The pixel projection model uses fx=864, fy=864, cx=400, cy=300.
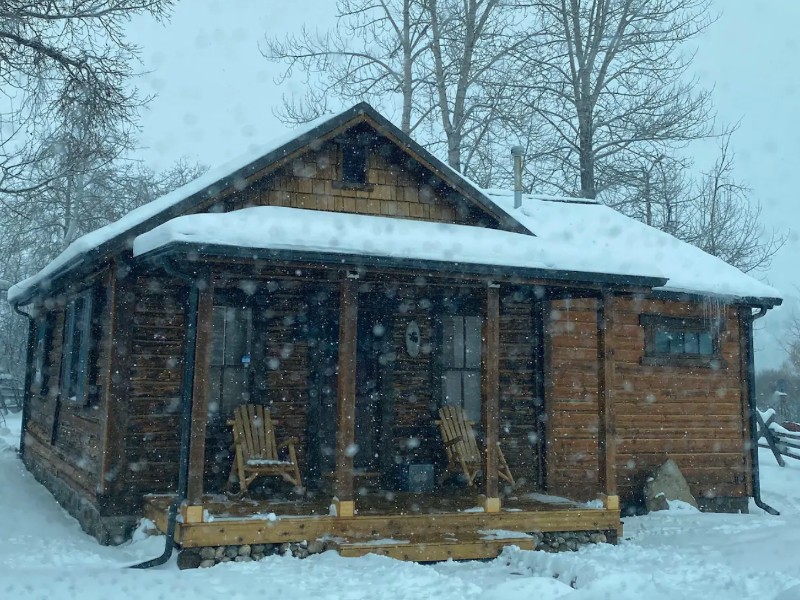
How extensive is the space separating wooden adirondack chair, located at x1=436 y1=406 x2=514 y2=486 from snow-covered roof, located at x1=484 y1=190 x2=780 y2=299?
2667mm

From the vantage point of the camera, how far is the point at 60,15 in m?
12.1

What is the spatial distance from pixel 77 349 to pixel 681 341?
320 inches

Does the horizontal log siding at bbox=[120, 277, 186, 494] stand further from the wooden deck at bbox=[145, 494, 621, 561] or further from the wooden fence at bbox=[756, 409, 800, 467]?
the wooden fence at bbox=[756, 409, 800, 467]

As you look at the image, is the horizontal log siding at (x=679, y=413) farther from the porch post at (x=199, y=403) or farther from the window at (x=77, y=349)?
the window at (x=77, y=349)

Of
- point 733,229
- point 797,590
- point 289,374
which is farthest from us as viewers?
point 733,229

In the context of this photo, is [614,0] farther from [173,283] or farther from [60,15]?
[173,283]

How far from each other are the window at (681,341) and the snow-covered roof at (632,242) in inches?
20.6

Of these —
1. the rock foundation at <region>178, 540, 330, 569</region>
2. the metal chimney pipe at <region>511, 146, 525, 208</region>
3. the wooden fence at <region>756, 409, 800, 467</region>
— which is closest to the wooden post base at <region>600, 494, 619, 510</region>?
the rock foundation at <region>178, 540, 330, 569</region>

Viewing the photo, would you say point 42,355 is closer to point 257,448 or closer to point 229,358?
point 229,358

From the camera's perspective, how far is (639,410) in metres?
11.9

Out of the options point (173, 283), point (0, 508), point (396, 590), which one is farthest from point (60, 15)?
point (396, 590)

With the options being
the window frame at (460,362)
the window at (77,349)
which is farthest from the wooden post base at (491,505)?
the window at (77,349)

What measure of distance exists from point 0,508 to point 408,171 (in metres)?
6.36

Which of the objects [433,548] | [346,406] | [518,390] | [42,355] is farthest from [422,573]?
[42,355]
